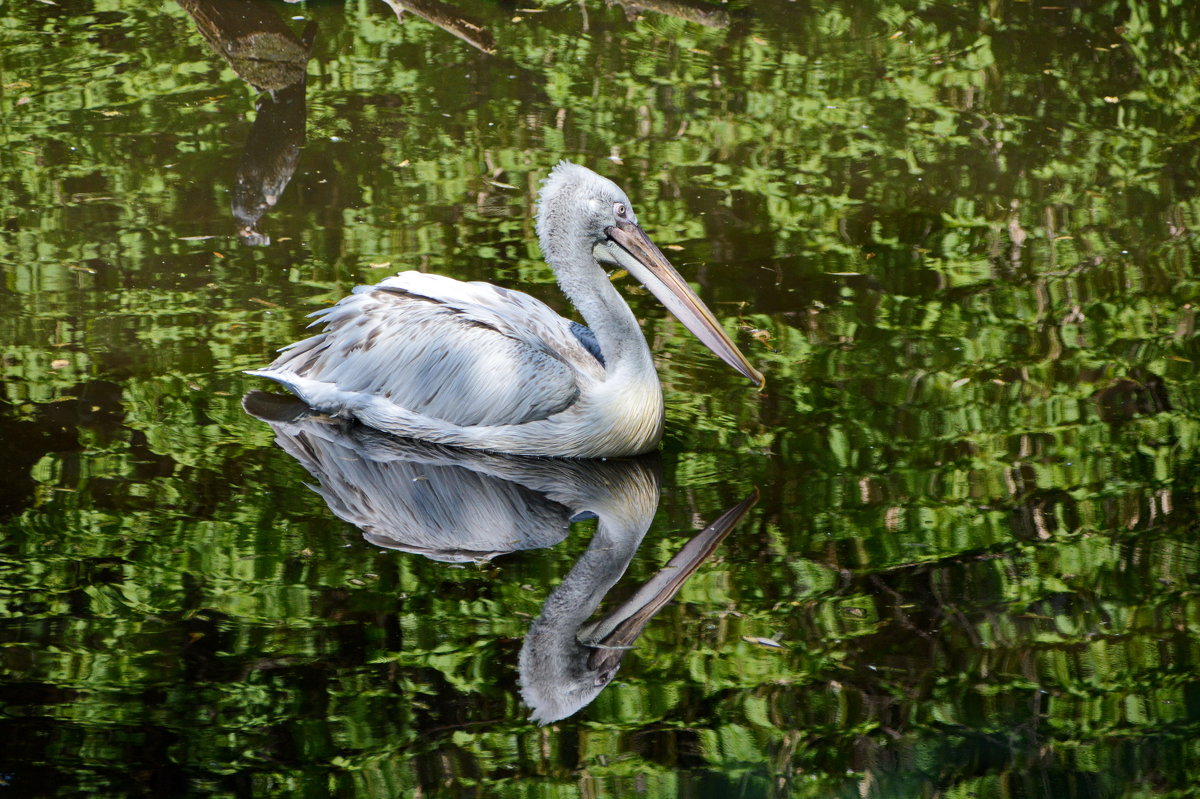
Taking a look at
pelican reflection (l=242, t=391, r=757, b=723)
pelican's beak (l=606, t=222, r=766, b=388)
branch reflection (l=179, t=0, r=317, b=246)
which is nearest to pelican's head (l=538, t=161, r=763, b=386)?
pelican's beak (l=606, t=222, r=766, b=388)

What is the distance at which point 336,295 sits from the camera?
6.01 meters

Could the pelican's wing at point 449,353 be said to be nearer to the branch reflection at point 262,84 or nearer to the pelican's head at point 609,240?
the pelican's head at point 609,240

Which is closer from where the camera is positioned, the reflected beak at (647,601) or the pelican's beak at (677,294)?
the reflected beak at (647,601)

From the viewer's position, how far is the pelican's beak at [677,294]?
16.8 ft

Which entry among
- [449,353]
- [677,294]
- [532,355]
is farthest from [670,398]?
[449,353]

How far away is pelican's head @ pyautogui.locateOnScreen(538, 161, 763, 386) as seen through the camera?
16.6ft

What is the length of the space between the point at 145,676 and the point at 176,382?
1.72 metres

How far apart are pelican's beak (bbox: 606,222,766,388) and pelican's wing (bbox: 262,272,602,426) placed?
13.2 inches

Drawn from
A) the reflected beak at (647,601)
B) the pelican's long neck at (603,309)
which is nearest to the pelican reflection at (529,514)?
the reflected beak at (647,601)

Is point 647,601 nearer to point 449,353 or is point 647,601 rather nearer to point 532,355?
point 532,355

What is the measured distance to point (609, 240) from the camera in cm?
513

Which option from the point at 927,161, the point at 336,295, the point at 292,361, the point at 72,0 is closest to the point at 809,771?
the point at 292,361

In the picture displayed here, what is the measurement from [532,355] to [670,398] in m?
0.64

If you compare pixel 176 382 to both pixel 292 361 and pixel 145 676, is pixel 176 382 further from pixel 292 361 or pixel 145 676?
pixel 145 676
